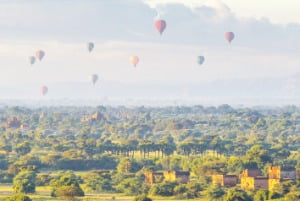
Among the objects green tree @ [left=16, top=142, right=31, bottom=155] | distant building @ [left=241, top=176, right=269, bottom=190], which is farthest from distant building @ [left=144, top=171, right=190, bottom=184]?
green tree @ [left=16, top=142, right=31, bottom=155]

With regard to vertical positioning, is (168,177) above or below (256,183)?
above

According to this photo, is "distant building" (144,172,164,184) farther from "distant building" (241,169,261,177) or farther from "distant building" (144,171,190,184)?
"distant building" (241,169,261,177)

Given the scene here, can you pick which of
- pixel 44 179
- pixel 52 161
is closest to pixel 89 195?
pixel 44 179

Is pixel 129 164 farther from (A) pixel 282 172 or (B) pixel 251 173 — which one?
(A) pixel 282 172

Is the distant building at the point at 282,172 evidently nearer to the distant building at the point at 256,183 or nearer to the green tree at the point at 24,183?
the distant building at the point at 256,183

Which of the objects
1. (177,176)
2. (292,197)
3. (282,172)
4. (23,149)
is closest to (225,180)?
(177,176)

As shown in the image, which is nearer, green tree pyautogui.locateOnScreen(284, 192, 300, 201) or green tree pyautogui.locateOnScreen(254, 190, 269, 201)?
green tree pyautogui.locateOnScreen(284, 192, 300, 201)

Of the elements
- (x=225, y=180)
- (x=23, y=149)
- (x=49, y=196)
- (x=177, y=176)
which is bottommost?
(x=49, y=196)
